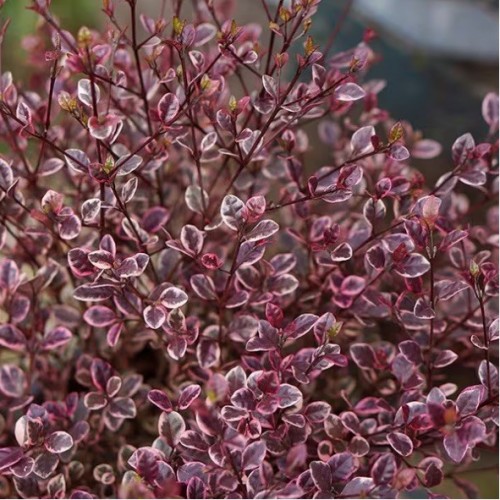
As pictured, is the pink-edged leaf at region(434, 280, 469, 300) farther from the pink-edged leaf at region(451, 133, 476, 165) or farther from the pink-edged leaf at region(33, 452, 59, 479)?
the pink-edged leaf at region(33, 452, 59, 479)

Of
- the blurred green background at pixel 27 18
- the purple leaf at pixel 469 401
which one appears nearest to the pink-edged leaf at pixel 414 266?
the purple leaf at pixel 469 401

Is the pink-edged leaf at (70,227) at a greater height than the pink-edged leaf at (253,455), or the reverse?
the pink-edged leaf at (70,227)

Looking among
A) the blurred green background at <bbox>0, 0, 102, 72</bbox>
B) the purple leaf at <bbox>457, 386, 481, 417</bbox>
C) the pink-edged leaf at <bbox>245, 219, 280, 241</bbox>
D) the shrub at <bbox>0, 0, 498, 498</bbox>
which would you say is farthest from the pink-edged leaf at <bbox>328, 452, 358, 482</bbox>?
the blurred green background at <bbox>0, 0, 102, 72</bbox>

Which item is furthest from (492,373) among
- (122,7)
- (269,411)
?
(122,7)

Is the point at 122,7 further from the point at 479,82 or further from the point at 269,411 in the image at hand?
the point at 269,411

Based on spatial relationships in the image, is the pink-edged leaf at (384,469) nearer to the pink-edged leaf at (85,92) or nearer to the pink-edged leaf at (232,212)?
the pink-edged leaf at (232,212)

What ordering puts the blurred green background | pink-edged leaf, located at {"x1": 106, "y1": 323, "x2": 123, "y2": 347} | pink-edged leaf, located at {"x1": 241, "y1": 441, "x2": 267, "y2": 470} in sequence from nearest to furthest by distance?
pink-edged leaf, located at {"x1": 241, "y1": 441, "x2": 267, "y2": 470} → pink-edged leaf, located at {"x1": 106, "y1": 323, "x2": 123, "y2": 347} → the blurred green background

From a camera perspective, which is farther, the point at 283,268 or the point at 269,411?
the point at 283,268

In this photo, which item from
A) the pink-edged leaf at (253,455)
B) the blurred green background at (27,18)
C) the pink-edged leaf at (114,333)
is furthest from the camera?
the blurred green background at (27,18)
